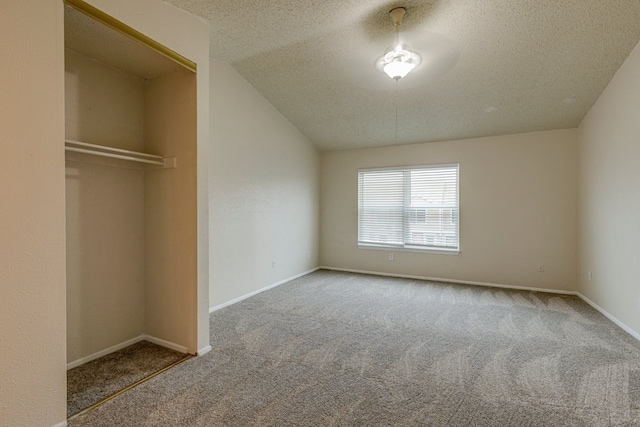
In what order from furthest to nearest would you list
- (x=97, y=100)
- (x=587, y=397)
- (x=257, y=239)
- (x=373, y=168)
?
(x=373, y=168) → (x=257, y=239) → (x=97, y=100) → (x=587, y=397)

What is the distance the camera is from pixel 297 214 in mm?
5512

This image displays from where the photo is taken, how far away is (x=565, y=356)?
2.63 m

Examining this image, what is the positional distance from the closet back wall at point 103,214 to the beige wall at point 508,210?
4018 mm

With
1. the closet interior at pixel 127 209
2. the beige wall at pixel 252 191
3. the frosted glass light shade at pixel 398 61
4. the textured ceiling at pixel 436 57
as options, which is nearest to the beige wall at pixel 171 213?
the closet interior at pixel 127 209

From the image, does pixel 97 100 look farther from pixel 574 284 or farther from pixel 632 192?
pixel 574 284

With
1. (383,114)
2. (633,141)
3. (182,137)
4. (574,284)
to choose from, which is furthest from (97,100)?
(574,284)

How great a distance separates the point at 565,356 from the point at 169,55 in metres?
3.99

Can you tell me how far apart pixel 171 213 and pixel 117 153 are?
62 cm

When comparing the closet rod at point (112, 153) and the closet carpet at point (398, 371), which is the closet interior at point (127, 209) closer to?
the closet rod at point (112, 153)

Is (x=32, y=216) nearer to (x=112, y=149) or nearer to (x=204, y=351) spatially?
(x=112, y=149)

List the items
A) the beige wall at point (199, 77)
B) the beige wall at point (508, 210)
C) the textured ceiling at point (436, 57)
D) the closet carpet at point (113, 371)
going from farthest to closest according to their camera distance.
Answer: the beige wall at point (508, 210) < the textured ceiling at point (436, 57) < the beige wall at point (199, 77) < the closet carpet at point (113, 371)

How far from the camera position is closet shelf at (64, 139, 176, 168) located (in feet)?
7.23

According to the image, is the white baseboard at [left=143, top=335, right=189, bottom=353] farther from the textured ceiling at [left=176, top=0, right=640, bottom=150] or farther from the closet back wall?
the textured ceiling at [left=176, top=0, right=640, bottom=150]

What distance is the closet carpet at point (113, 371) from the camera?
6.73 ft
